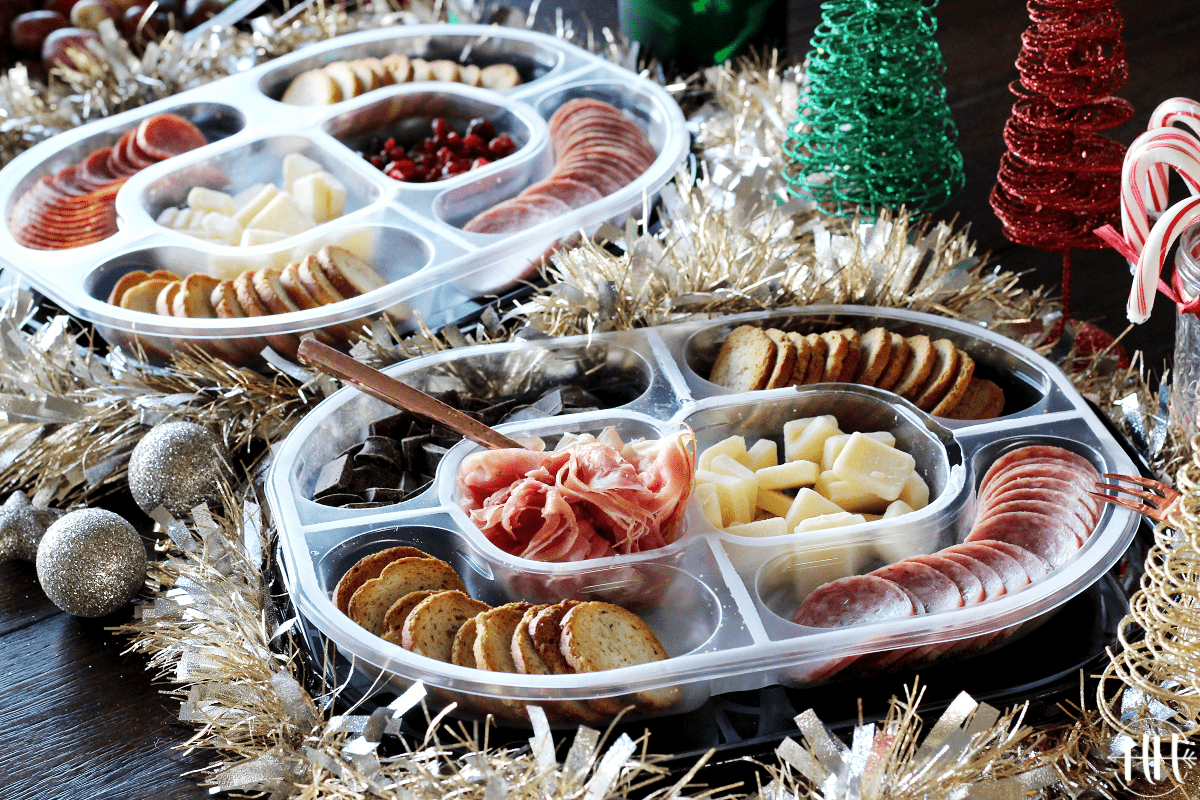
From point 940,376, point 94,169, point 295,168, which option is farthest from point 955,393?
point 94,169

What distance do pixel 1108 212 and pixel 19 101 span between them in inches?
65.5

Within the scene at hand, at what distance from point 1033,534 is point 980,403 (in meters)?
0.21

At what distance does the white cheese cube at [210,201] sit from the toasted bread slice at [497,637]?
38.4 inches

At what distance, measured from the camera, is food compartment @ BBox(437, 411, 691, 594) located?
0.97 metres

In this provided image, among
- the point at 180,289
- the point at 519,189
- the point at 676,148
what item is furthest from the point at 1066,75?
the point at 180,289

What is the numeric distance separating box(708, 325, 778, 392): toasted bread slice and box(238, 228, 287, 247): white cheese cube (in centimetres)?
68

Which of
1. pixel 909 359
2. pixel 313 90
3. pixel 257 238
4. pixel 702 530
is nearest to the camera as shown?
pixel 702 530

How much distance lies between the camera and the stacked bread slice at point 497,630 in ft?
2.85

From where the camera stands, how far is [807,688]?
91cm

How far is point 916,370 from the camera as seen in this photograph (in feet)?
3.84

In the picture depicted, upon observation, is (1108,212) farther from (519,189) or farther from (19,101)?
(19,101)

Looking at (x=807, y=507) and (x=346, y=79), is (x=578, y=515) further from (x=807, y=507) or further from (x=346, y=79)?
(x=346, y=79)

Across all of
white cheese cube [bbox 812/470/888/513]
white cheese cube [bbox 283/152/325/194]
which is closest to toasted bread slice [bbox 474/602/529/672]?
white cheese cube [bbox 812/470/888/513]

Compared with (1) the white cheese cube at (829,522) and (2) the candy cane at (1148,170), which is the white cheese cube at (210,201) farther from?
(2) the candy cane at (1148,170)
